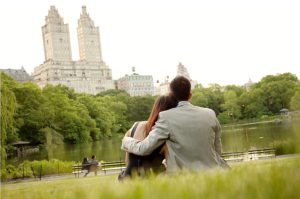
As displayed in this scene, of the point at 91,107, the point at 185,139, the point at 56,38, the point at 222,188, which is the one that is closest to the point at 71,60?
the point at 56,38

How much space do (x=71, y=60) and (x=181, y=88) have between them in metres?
152

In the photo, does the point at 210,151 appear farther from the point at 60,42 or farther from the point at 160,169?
the point at 60,42

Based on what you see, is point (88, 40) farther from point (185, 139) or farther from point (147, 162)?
point (185, 139)

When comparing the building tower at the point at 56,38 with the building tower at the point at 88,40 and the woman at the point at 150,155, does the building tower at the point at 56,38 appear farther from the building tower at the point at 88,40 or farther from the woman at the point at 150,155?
the woman at the point at 150,155

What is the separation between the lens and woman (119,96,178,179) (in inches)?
129

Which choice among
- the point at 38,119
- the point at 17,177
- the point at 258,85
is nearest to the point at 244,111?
the point at 258,85

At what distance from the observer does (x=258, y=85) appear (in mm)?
84312

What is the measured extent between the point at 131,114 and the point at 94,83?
5908cm

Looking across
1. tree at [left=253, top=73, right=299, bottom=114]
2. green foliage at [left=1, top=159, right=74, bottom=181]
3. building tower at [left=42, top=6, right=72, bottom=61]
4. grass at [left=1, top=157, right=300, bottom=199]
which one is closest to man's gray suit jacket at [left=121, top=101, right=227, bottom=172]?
grass at [left=1, top=157, right=300, bottom=199]

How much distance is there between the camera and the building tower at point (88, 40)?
165m

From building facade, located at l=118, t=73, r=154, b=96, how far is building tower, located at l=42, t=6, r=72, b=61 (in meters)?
18.7

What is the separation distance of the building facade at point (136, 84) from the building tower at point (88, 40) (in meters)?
16.1

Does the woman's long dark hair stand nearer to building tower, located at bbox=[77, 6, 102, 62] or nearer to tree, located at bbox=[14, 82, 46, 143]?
tree, located at bbox=[14, 82, 46, 143]

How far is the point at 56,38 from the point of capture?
154500 millimetres
